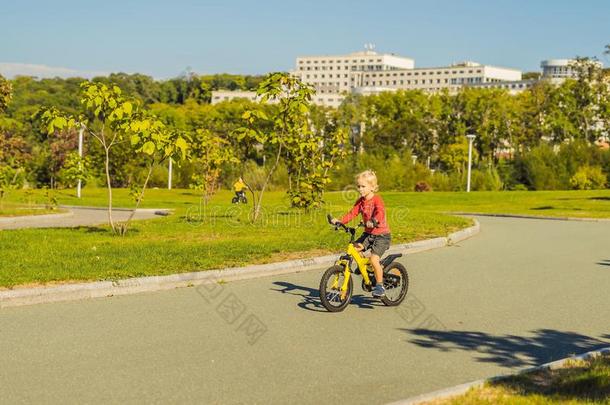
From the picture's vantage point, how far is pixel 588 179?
Answer: 150ft

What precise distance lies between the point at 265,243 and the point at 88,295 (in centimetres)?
470

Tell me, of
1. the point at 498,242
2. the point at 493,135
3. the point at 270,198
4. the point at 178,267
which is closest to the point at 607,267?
the point at 498,242

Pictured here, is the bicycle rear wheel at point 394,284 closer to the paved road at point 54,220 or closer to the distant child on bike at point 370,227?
the distant child on bike at point 370,227

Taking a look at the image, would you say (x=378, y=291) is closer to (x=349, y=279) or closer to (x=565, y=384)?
(x=349, y=279)

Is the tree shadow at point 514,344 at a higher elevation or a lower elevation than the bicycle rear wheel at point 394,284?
lower

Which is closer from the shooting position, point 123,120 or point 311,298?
point 311,298

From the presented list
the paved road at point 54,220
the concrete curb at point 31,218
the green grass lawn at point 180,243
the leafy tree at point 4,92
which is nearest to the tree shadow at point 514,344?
the green grass lawn at point 180,243

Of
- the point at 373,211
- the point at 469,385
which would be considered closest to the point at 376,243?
the point at 373,211

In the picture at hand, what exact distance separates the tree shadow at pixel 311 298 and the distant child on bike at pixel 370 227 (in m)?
0.51

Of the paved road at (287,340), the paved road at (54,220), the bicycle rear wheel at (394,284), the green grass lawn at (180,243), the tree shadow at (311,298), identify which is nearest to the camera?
the paved road at (287,340)

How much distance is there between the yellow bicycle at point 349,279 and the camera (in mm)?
8039

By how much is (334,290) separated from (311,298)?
2.81 ft

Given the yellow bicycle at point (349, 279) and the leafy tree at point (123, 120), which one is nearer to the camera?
the yellow bicycle at point (349, 279)

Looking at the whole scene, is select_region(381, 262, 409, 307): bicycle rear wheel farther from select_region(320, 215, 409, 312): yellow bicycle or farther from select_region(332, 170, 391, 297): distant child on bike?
select_region(332, 170, 391, 297): distant child on bike
